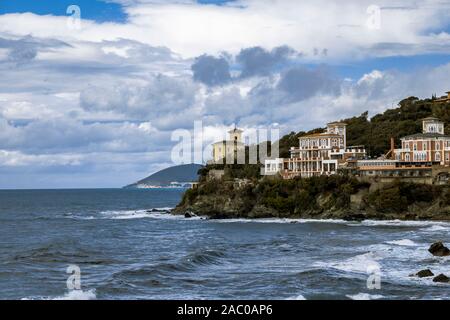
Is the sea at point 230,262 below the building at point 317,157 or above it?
below

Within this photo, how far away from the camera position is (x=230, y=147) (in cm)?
11175

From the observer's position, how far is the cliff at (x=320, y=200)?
71.8m

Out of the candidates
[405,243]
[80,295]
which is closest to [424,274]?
[405,243]

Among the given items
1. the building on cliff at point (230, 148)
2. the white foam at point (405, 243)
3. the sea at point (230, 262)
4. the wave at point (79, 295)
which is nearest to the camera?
the wave at point (79, 295)

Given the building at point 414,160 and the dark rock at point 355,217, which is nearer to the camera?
the dark rock at point 355,217

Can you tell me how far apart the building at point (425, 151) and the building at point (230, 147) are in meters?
30.0

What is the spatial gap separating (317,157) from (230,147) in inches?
995

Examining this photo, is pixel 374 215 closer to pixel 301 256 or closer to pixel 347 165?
pixel 347 165

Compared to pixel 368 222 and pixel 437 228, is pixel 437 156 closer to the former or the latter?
pixel 368 222

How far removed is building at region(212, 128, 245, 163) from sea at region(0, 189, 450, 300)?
38.3 meters

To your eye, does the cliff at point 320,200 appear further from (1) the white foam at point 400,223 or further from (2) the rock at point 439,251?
(2) the rock at point 439,251

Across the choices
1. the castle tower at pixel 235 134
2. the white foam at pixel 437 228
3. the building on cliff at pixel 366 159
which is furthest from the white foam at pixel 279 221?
the castle tower at pixel 235 134
